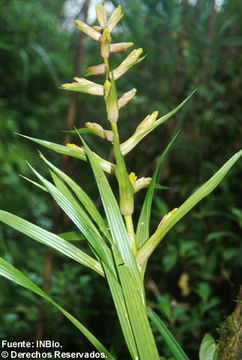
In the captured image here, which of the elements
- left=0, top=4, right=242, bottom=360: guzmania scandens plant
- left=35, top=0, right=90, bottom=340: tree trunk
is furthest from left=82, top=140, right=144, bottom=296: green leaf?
left=35, top=0, right=90, bottom=340: tree trunk

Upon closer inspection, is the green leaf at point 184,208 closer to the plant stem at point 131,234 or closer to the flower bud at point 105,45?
the plant stem at point 131,234

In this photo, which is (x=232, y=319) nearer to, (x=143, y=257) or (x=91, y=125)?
(x=143, y=257)

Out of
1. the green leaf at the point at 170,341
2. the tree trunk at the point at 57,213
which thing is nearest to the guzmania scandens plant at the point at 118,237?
the green leaf at the point at 170,341

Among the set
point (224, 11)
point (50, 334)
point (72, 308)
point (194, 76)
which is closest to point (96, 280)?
point (72, 308)

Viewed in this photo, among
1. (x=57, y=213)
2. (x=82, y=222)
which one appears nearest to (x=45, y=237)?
(x=82, y=222)

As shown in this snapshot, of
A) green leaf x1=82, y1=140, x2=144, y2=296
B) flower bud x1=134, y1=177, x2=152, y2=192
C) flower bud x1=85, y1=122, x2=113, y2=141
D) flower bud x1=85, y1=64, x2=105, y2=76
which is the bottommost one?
green leaf x1=82, y1=140, x2=144, y2=296

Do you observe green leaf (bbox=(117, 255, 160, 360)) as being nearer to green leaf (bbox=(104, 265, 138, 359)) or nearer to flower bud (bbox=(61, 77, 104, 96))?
green leaf (bbox=(104, 265, 138, 359))

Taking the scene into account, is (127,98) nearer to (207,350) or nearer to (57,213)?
(207,350)
